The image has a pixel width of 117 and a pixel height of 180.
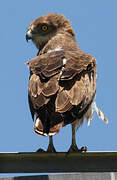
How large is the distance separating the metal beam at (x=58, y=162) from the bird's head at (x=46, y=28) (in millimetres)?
5224

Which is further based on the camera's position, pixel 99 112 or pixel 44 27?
pixel 44 27

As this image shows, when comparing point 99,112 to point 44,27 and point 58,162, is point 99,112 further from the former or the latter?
point 58,162

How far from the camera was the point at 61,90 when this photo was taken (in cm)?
646

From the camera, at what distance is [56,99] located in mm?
6312

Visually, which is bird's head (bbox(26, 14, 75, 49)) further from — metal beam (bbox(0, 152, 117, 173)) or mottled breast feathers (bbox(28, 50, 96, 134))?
metal beam (bbox(0, 152, 117, 173))

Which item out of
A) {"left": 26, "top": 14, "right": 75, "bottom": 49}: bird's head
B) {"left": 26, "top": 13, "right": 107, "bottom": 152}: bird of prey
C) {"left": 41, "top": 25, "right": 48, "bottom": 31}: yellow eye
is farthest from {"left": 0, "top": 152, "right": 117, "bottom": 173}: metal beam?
{"left": 41, "top": 25, "right": 48, "bottom": 31}: yellow eye

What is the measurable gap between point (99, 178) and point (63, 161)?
0.40 meters

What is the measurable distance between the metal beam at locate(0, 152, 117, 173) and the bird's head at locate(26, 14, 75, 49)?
17.1ft

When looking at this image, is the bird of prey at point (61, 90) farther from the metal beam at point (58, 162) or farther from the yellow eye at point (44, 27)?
the yellow eye at point (44, 27)

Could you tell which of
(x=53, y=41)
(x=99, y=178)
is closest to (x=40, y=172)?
(x=99, y=178)

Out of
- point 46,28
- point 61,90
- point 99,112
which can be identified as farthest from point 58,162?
point 46,28

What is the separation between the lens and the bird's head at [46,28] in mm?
9750

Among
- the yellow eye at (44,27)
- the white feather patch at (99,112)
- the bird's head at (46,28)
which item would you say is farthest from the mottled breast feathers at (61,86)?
the yellow eye at (44,27)

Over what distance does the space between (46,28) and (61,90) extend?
3.64 meters
